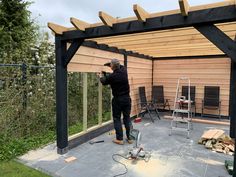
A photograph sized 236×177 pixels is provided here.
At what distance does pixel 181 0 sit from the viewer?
2.12m

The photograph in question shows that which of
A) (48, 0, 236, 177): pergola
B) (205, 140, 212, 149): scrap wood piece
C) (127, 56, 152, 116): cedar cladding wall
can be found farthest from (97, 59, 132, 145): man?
(127, 56, 152, 116): cedar cladding wall

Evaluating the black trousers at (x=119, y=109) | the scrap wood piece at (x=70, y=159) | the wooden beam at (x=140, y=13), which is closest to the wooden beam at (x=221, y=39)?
the wooden beam at (x=140, y=13)

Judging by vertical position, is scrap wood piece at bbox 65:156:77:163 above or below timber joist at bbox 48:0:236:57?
below

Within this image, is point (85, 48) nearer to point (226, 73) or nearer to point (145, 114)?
point (145, 114)

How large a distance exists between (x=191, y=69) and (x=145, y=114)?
88.6 inches

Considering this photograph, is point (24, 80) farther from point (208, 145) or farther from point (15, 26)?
point (208, 145)

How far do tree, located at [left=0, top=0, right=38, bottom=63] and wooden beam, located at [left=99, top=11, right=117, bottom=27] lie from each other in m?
3.27

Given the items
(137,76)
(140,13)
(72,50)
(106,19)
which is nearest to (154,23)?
(140,13)

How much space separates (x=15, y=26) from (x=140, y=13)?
496cm

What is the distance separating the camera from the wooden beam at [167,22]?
2.15 m

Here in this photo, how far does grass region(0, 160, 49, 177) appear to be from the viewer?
273 centimetres

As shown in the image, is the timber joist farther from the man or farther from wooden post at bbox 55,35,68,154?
the man

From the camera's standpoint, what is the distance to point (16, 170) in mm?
2848

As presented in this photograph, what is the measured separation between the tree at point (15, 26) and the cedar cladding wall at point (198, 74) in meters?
4.53
